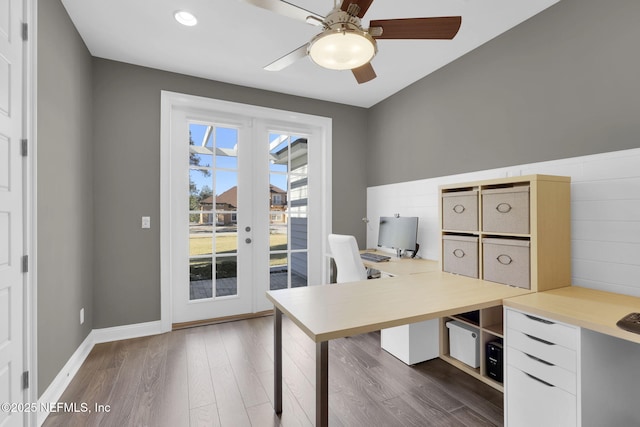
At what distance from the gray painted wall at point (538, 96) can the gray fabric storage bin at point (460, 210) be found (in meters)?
0.52

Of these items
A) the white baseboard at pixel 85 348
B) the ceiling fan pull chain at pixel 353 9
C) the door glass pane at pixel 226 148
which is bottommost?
the white baseboard at pixel 85 348

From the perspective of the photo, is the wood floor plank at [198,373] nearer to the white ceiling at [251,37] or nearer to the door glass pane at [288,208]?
the door glass pane at [288,208]

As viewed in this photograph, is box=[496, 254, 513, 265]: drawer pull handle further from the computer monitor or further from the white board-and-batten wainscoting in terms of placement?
the computer monitor

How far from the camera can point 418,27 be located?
1.45m

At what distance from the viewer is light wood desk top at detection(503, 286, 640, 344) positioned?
1221 millimetres

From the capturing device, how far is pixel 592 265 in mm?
1829

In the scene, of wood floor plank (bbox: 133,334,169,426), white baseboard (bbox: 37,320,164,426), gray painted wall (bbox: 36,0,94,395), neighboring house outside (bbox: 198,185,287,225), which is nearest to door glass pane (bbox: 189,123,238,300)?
neighboring house outside (bbox: 198,185,287,225)

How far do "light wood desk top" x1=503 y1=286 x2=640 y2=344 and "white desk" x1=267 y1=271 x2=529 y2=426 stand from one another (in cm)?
13

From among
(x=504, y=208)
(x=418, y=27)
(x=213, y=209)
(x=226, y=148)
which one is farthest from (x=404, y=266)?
(x=226, y=148)

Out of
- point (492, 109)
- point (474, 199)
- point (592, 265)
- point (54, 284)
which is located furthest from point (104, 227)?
point (592, 265)

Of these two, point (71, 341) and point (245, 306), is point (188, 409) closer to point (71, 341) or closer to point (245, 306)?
point (71, 341)

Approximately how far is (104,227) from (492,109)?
364cm
